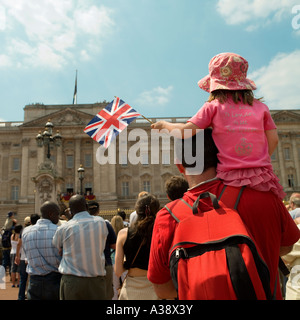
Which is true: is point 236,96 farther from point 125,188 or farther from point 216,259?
point 125,188

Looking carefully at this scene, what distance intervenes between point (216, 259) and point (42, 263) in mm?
4138

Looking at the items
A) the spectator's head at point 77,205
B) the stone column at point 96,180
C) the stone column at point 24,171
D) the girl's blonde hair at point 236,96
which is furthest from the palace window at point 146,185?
the girl's blonde hair at point 236,96

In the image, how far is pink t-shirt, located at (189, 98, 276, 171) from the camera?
91.3 inches

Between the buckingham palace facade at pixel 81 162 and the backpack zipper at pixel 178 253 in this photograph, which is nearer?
the backpack zipper at pixel 178 253

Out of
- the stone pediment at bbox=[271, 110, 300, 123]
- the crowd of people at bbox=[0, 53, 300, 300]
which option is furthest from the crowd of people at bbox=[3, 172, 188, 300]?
the stone pediment at bbox=[271, 110, 300, 123]

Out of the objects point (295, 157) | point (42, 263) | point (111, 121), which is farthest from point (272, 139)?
point (295, 157)

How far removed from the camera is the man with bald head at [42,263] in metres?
5.11

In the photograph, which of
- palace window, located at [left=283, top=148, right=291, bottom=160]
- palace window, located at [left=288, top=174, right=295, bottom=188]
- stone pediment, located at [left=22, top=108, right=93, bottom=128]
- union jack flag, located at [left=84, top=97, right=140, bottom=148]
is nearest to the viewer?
union jack flag, located at [left=84, top=97, right=140, bottom=148]

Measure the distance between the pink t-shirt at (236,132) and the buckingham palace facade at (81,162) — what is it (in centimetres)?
4281

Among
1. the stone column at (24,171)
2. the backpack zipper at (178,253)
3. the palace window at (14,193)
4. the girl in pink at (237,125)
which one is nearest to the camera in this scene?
the backpack zipper at (178,253)

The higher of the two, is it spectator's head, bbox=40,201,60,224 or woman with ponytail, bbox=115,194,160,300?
spectator's head, bbox=40,201,60,224

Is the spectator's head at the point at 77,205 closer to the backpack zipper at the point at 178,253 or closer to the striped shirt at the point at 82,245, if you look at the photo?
the striped shirt at the point at 82,245

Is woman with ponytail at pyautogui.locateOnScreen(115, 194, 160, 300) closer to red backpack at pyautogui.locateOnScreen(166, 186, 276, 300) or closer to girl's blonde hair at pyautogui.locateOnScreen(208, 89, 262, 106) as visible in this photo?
girl's blonde hair at pyautogui.locateOnScreen(208, 89, 262, 106)
